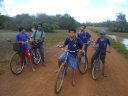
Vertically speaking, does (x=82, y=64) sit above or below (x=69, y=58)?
below

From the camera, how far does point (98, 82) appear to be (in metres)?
9.33

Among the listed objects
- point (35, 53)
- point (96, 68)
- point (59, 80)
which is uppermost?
point (35, 53)

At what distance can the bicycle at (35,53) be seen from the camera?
10.8 m

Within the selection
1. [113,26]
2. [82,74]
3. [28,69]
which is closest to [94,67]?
[82,74]

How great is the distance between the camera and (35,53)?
36.6 feet

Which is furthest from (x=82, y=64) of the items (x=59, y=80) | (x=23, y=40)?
(x=59, y=80)

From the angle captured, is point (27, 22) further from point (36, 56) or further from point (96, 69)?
point (96, 69)

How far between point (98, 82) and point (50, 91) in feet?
7.69

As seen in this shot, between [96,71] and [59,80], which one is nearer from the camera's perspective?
[59,80]

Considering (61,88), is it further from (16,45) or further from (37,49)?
(37,49)

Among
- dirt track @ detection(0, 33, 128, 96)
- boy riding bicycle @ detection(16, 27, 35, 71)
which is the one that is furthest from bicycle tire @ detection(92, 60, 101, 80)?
boy riding bicycle @ detection(16, 27, 35, 71)

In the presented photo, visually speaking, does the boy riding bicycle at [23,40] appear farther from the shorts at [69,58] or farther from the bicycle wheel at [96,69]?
the bicycle wheel at [96,69]

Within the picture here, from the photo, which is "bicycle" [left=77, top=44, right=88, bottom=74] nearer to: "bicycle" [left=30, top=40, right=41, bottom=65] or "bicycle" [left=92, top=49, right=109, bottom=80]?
"bicycle" [left=92, top=49, right=109, bottom=80]

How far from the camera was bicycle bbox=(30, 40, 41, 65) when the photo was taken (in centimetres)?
1080
